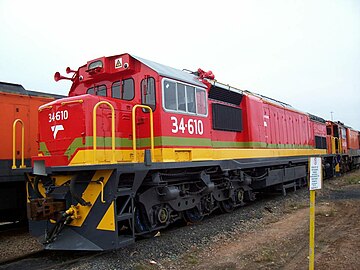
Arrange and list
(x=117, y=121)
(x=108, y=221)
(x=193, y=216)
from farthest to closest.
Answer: (x=193, y=216) < (x=117, y=121) < (x=108, y=221)

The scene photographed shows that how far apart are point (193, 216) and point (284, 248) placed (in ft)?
8.69

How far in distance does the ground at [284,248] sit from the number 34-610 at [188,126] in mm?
2313

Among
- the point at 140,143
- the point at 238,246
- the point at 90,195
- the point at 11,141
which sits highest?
the point at 11,141

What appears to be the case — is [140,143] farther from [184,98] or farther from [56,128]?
[56,128]

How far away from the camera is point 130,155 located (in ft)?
21.8

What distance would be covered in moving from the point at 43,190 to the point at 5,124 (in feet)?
9.10

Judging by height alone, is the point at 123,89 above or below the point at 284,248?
above

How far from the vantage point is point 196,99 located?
7.73m

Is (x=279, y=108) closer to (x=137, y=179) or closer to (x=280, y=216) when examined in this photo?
(x=280, y=216)

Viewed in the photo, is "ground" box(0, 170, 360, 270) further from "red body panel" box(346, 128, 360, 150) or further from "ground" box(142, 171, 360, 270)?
"red body panel" box(346, 128, 360, 150)

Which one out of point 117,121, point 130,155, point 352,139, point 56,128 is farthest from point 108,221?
point 352,139

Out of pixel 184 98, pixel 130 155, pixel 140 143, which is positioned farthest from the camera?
pixel 184 98

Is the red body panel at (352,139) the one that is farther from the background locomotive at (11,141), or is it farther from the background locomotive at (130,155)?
the background locomotive at (11,141)

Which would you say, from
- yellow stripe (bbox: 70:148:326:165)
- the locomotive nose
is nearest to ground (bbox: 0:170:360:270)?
yellow stripe (bbox: 70:148:326:165)
